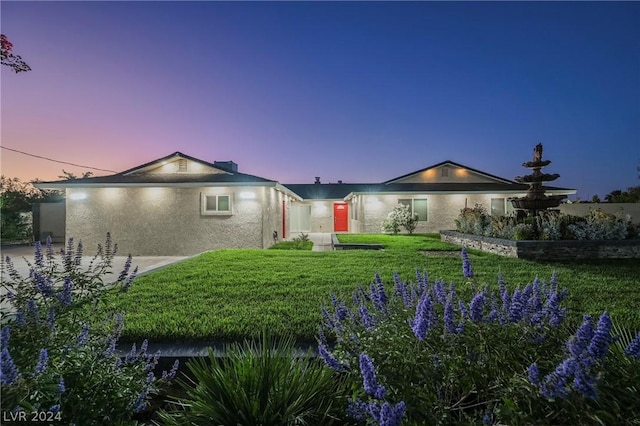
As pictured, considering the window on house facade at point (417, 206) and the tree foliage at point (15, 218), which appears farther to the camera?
the window on house facade at point (417, 206)

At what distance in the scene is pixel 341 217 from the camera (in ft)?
88.4

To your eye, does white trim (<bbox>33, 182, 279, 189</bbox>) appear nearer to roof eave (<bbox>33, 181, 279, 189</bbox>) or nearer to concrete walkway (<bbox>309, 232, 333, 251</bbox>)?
roof eave (<bbox>33, 181, 279, 189</bbox>)

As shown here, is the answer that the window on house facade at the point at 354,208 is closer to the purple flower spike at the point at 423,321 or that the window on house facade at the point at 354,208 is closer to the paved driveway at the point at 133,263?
the paved driveway at the point at 133,263

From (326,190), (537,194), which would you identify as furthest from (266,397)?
(326,190)

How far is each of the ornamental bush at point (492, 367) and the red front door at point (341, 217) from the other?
24.7 m

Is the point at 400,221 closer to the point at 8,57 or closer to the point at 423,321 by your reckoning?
the point at 8,57

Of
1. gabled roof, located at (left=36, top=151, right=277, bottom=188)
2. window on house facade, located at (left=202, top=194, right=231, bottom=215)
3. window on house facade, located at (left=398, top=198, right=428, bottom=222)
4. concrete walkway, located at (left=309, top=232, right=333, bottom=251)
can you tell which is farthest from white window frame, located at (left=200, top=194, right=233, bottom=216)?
window on house facade, located at (left=398, top=198, right=428, bottom=222)

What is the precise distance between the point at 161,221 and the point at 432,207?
587 inches

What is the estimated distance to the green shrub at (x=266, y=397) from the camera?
1618 millimetres

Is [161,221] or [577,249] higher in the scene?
[161,221]

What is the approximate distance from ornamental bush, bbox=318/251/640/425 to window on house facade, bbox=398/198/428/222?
18.3 m

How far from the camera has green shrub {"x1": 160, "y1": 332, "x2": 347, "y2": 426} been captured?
5.31 feet

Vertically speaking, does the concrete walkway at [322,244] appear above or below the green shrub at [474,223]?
below

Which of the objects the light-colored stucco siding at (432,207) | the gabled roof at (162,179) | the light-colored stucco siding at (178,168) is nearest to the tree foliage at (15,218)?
the gabled roof at (162,179)
